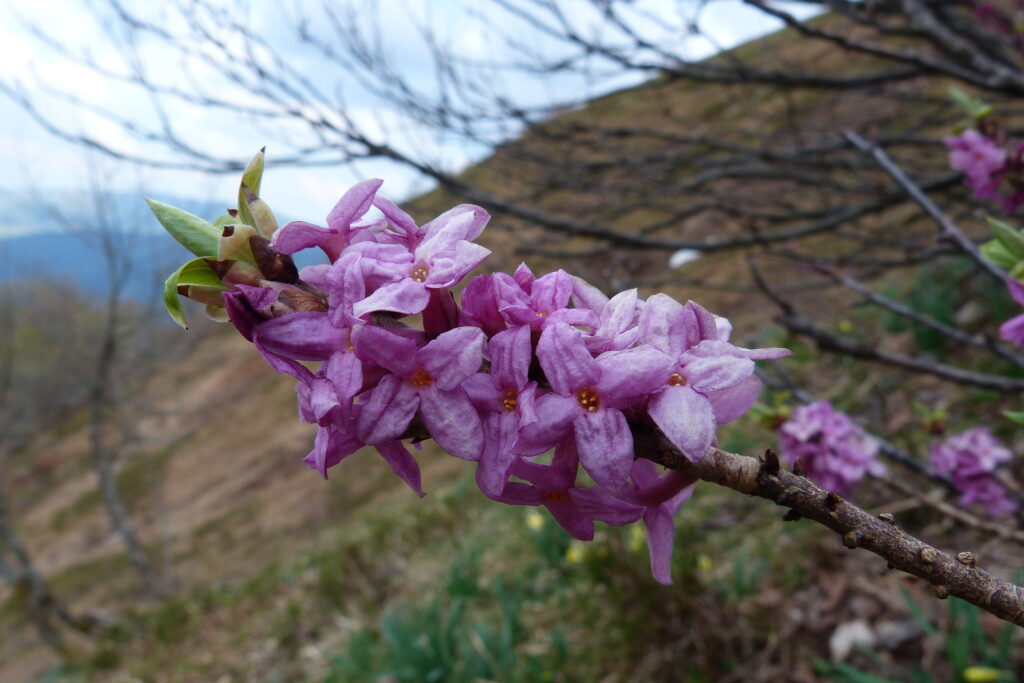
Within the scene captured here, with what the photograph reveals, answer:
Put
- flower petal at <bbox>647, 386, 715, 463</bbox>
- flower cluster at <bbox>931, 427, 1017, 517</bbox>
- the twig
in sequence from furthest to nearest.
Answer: flower cluster at <bbox>931, 427, 1017, 517</bbox> → the twig → flower petal at <bbox>647, 386, 715, 463</bbox>

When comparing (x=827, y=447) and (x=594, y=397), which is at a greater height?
(x=594, y=397)

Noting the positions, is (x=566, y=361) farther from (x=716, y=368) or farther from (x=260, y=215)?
(x=260, y=215)

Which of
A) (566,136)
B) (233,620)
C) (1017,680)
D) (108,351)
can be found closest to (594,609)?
(1017,680)

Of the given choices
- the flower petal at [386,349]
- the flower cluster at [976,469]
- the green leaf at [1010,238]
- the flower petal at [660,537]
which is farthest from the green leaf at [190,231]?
the flower cluster at [976,469]

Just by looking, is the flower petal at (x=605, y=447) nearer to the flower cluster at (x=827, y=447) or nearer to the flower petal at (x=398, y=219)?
the flower petal at (x=398, y=219)

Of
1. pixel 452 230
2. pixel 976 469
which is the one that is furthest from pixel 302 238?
pixel 976 469

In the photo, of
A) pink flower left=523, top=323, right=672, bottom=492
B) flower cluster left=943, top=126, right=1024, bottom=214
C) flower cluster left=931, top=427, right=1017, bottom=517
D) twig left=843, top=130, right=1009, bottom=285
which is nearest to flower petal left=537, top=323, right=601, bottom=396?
pink flower left=523, top=323, right=672, bottom=492

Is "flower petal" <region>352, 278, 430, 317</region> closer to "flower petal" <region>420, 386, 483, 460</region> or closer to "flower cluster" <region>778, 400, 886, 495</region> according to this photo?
"flower petal" <region>420, 386, 483, 460</region>
